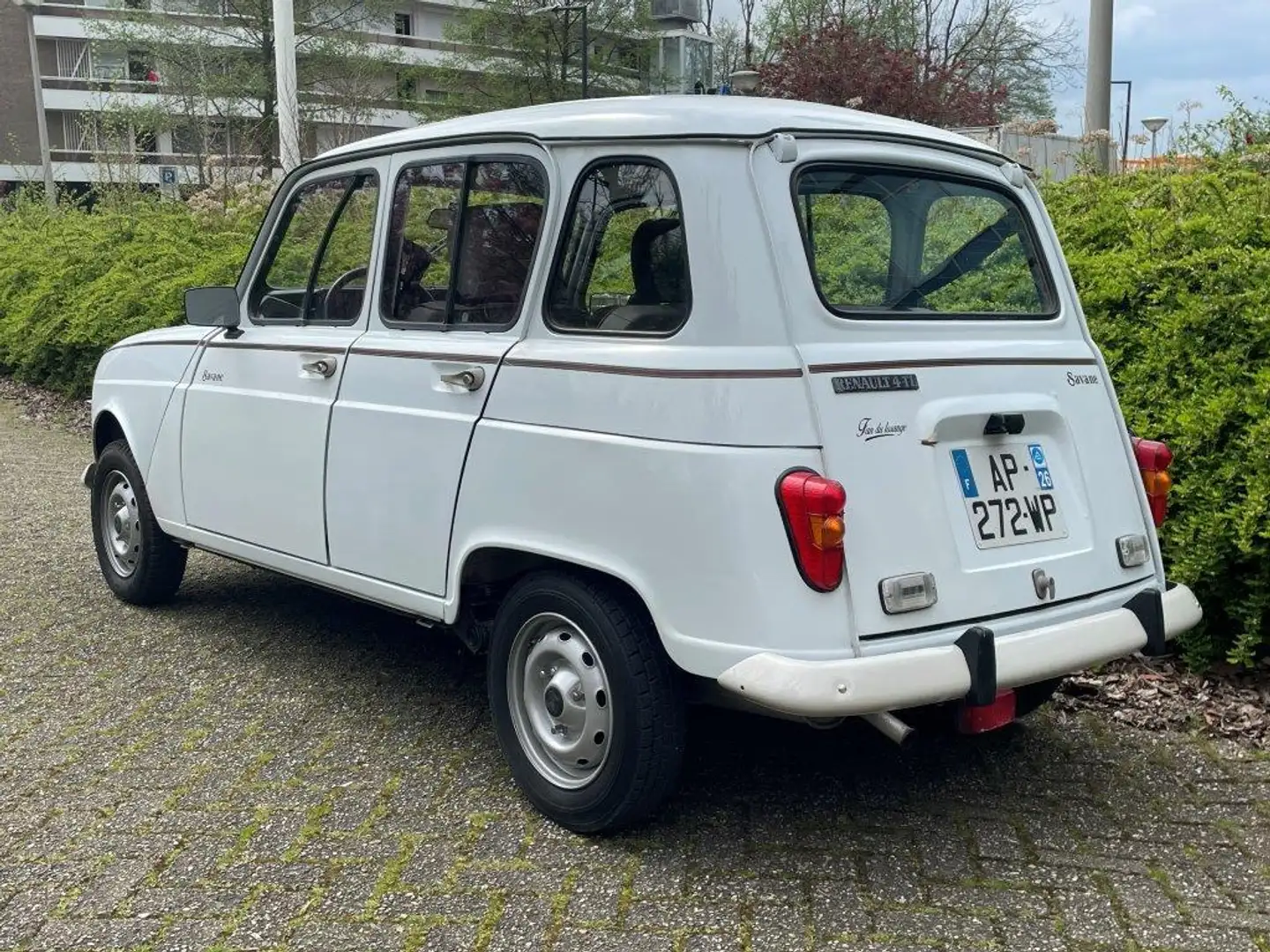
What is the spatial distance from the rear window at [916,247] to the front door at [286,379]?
68.9 inches

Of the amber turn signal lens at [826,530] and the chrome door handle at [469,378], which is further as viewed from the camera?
the chrome door handle at [469,378]

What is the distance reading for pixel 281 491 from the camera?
475cm

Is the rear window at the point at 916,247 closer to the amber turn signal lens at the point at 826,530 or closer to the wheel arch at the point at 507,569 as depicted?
the amber turn signal lens at the point at 826,530

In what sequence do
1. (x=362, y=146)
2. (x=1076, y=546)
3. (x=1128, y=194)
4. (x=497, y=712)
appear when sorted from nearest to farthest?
(x=1076, y=546) < (x=497, y=712) < (x=362, y=146) < (x=1128, y=194)

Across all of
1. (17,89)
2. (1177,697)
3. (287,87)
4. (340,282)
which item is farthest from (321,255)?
(17,89)

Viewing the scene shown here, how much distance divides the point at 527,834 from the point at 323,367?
182 centimetres

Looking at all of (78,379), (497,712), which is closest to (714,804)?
(497,712)

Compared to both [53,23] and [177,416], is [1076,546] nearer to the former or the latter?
[177,416]

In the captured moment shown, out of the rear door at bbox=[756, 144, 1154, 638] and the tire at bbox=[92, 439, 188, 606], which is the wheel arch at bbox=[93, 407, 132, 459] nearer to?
the tire at bbox=[92, 439, 188, 606]

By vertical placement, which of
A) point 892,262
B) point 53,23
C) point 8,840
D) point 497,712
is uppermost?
point 53,23

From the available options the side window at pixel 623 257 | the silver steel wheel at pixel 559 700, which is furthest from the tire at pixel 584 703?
the side window at pixel 623 257

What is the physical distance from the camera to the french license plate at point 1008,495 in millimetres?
3482

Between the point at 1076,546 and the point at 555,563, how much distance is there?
152cm

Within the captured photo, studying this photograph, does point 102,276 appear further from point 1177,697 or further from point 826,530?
point 826,530
